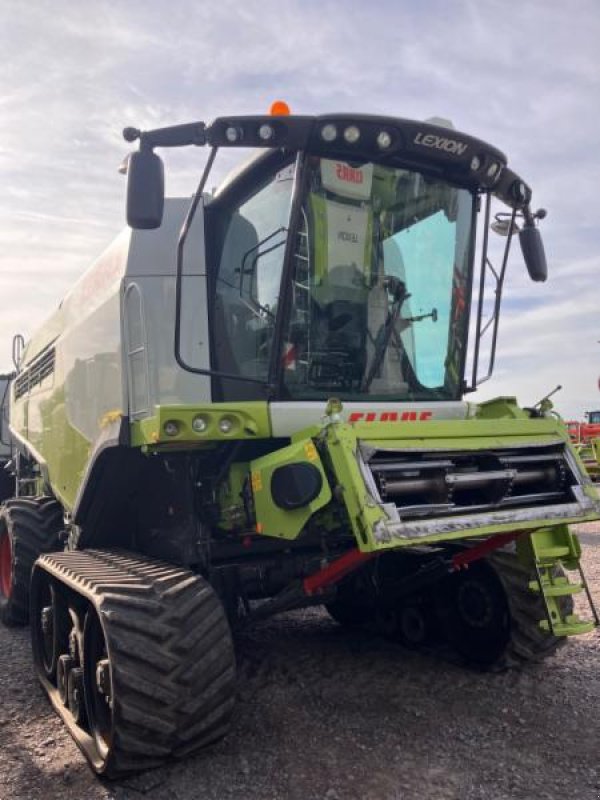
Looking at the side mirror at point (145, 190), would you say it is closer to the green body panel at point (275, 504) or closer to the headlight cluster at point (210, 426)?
the headlight cluster at point (210, 426)

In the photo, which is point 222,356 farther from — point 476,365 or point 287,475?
point 476,365

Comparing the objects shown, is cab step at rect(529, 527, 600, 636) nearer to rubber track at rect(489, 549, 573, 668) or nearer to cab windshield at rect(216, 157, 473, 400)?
rubber track at rect(489, 549, 573, 668)

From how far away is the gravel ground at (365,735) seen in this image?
3.23 m

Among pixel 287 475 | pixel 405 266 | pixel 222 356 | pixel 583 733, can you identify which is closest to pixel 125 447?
pixel 222 356

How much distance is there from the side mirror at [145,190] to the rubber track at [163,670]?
1.67 meters

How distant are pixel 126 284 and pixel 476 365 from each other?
2134 millimetres

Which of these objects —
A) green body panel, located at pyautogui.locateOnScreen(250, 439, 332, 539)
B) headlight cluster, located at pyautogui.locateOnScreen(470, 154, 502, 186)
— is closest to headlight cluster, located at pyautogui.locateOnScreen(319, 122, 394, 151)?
headlight cluster, located at pyautogui.locateOnScreen(470, 154, 502, 186)

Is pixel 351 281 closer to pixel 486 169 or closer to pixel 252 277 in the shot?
pixel 252 277

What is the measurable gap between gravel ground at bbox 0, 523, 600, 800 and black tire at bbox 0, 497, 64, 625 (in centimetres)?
83

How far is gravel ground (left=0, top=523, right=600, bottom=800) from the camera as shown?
323 cm

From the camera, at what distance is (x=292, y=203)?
383 cm

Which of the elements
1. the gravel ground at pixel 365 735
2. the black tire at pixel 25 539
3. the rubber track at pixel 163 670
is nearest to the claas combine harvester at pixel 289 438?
the rubber track at pixel 163 670

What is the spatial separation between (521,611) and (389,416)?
1446 mm

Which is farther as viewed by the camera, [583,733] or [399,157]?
[399,157]
